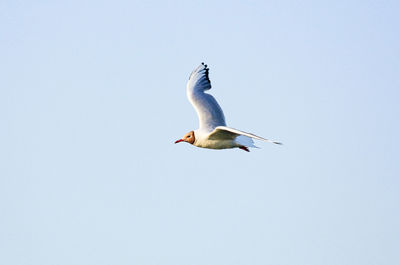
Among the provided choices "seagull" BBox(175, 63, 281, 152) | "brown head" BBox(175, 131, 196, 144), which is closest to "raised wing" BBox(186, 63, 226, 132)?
"seagull" BBox(175, 63, 281, 152)

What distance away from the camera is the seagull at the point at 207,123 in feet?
53.8

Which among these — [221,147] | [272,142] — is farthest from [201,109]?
[272,142]

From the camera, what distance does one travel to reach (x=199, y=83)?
19672 mm

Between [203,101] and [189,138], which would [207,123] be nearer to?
[189,138]

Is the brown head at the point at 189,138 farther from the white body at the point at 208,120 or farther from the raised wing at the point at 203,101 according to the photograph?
the raised wing at the point at 203,101

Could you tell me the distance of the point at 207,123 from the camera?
18031mm

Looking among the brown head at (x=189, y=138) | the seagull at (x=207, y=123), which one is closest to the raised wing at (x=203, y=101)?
the seagull at (x=207, y=123)

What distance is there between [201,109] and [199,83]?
139cm

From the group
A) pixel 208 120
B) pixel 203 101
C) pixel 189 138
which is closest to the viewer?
pixel 189 138

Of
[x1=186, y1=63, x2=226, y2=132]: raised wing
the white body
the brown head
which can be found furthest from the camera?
[x1=186, y1=63, x2=226, y2=132]: raised wing

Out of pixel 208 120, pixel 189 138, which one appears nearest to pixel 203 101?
pixel 208 120

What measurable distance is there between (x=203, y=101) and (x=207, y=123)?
1.01 meters

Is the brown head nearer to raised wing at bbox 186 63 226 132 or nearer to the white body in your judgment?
the white body

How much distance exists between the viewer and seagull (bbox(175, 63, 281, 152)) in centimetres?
1639
